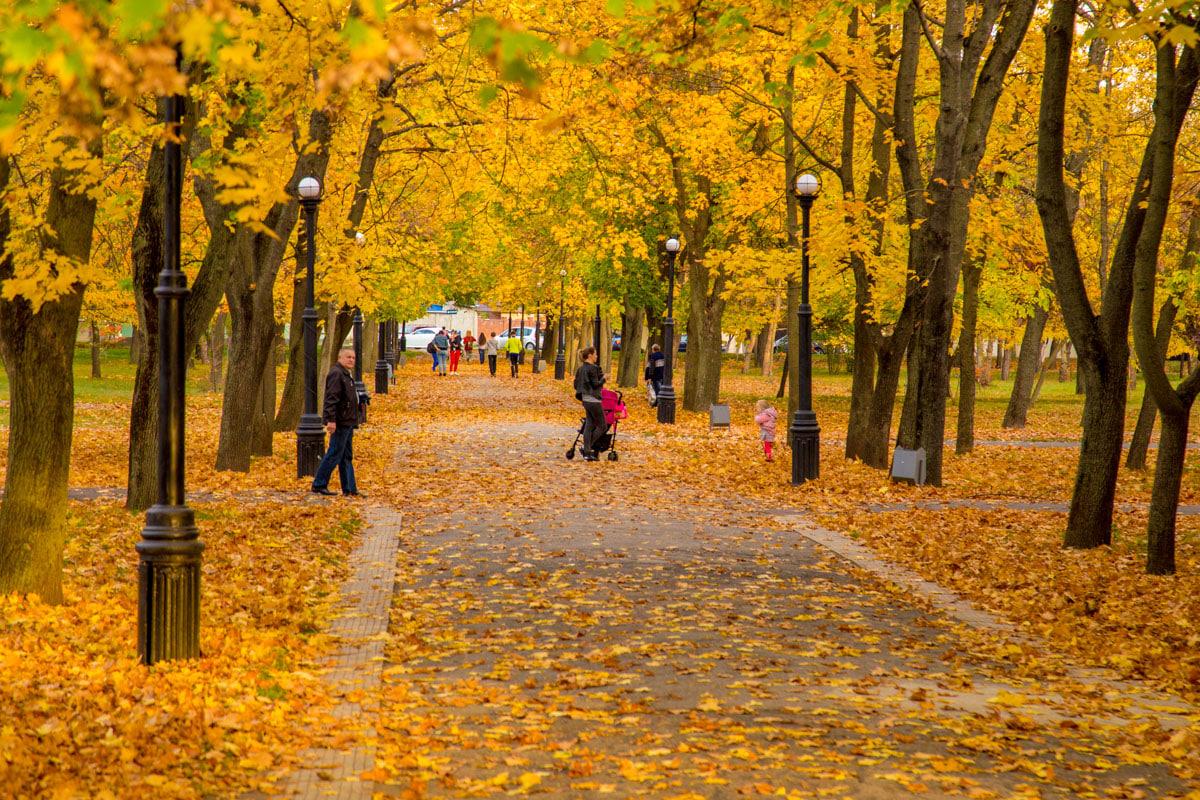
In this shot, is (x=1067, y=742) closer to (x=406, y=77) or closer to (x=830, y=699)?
(x=830, y=699)

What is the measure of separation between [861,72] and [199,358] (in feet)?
196

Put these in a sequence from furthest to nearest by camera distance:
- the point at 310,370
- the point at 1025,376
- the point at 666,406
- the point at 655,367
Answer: the point at 655,367
the point at 1025,376
the point at 666,406
the point at 310,370

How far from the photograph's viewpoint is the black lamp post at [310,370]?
64.7 feet

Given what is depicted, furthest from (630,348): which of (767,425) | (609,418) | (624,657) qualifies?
(624,657)

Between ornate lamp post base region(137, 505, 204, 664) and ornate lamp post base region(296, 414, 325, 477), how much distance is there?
37.9ft

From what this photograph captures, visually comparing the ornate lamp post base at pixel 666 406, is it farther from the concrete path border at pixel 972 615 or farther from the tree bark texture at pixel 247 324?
the concrete path border at pixel 972 615

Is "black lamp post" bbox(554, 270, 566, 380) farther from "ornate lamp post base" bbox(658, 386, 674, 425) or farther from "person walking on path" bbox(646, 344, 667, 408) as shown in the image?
"ornate lamp post base" bbox(658, 386, 674, 425)

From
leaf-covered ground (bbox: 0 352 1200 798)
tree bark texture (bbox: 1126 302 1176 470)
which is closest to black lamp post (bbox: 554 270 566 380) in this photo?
tree bark texture (bbox: 1126 302 1176 470)

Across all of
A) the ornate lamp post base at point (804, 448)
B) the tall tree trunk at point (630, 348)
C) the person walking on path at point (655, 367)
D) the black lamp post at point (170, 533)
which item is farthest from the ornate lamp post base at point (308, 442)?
the tall tree trunk at point (630, 348)

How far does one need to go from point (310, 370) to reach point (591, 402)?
481 cm

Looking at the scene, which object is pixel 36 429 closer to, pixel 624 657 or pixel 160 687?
pixel 160 687

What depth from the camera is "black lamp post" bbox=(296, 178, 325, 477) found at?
1973cm

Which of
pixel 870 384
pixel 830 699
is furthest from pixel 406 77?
pixel 830 699

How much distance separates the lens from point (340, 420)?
1756 centimetres
